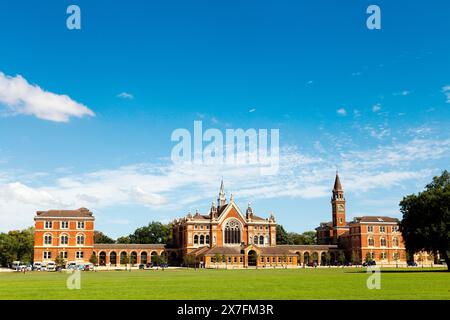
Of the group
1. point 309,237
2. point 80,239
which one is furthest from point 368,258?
point 80,239

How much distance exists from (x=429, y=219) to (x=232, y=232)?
61.7 metres

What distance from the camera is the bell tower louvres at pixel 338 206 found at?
12962cm

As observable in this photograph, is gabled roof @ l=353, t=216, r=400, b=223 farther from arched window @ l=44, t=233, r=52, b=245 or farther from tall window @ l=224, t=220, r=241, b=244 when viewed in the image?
arched window @ l=44, t=233, r=52, b=245

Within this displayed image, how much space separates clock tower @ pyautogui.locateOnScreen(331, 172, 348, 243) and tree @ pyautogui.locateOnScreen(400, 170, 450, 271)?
67.9 m

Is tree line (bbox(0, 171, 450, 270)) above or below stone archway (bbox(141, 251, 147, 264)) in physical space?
above

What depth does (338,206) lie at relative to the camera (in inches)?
5103

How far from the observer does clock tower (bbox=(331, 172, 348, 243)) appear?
12962cm

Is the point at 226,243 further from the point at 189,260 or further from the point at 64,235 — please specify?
the point at 64,235

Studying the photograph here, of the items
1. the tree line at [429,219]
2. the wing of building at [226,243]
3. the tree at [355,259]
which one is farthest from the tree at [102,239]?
the tree line at [429,219]

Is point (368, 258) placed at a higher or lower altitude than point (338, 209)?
lower

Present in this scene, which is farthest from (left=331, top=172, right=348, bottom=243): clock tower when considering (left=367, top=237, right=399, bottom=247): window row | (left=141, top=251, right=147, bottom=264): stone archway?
(left=141, top=251, right=147, bottom=264): stone archway

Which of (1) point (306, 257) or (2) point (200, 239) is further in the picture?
(1) point (306, 257)
